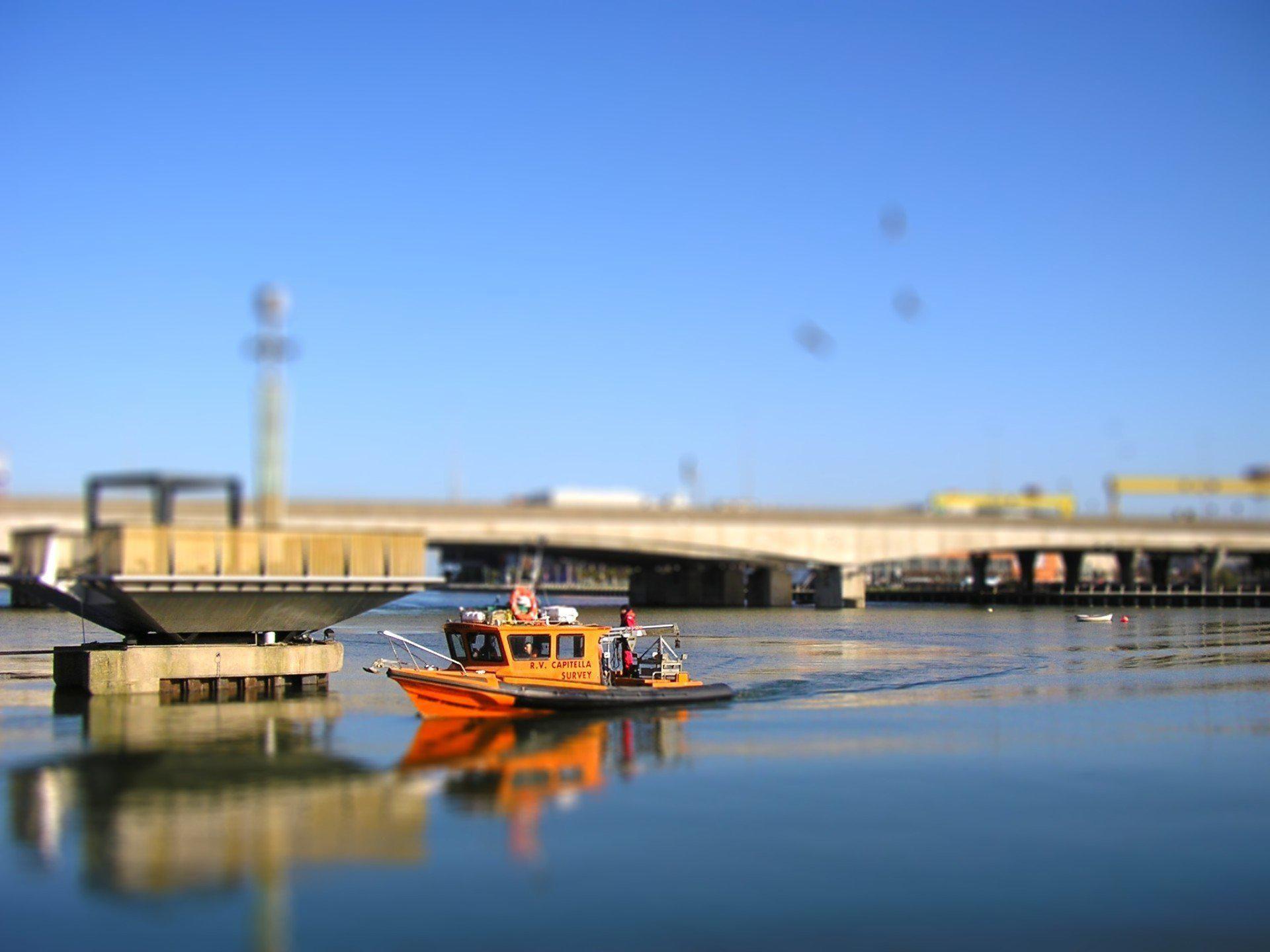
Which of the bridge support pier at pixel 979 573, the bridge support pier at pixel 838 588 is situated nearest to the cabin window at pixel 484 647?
the bridge support pier at pixel 838 588

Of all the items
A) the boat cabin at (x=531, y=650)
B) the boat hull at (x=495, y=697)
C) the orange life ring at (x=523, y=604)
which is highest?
the orange life ring at (x=523, y=604)

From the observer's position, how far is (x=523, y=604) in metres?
36.7

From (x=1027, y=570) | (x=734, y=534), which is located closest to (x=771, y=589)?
(x=734, y=534)

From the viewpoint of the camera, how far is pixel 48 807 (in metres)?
24.9

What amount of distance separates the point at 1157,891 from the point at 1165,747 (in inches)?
557

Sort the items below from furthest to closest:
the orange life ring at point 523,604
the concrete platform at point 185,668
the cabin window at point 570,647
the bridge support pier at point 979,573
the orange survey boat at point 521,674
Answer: the bridge support pier at point 979,573, the concrete platform at point 185,668, the cabin window at point 570,647, the orange life ring at point 523,604, the orange survey boat at point 521,674

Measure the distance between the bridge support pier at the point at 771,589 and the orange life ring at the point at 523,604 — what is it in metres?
90.3

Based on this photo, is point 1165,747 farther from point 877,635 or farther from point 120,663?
point 877,635

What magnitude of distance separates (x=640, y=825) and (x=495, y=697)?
1195cm

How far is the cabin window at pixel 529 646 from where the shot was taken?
36.5 meters

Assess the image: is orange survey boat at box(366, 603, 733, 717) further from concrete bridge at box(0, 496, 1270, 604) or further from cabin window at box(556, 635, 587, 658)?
concrete bridge at box(0, 496, 1270, 604)

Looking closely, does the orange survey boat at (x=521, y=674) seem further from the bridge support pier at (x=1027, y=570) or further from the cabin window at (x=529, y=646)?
the bridge support pier at (x=1027, y=570)

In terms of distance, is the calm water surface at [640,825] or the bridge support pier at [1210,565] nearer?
the calm water surface at [640,825]

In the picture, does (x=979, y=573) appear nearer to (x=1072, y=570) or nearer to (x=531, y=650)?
(x=1072, y=570)
